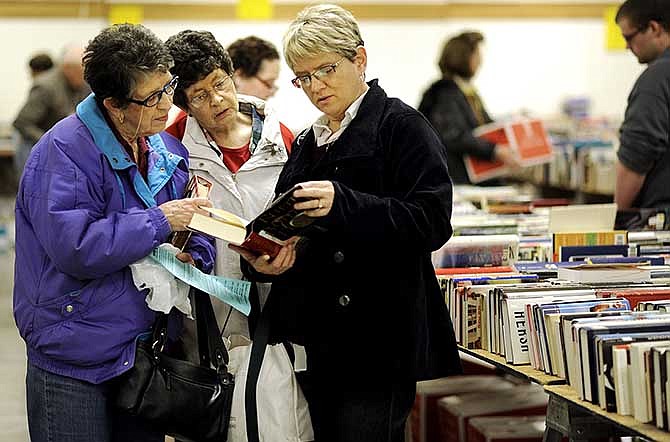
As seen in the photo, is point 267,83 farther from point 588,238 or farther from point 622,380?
point 622,380

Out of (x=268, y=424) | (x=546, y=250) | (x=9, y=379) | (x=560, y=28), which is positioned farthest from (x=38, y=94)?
(x=560, y=28)

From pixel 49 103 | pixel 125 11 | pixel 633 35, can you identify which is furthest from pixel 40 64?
pixel 633 35

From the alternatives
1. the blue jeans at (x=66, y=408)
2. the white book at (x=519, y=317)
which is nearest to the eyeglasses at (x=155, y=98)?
the blue jeans at (x=66, y=408)

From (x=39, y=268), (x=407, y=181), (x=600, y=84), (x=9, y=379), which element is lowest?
(x=9, y=379)

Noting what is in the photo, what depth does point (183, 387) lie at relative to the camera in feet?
9.09

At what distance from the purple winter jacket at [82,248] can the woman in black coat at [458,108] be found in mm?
3739

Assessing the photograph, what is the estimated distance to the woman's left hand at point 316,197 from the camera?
2406 mm

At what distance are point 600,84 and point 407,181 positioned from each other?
35.9ft

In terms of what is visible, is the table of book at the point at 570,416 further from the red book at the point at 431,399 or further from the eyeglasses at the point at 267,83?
the red book at the point at 431,399

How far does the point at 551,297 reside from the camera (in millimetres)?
2961

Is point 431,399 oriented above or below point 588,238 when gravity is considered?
below

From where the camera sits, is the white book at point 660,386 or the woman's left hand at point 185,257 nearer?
the white book at point 660,386

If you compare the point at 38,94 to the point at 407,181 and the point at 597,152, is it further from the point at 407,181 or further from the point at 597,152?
the point at 407,181

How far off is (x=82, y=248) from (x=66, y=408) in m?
0.43
